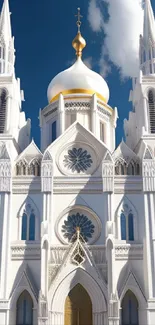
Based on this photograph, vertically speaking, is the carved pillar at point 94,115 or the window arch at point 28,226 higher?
the carved pillar at point 94,115

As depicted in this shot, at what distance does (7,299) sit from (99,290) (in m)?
5.22

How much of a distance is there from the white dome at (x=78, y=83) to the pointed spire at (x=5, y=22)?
501 centimetres

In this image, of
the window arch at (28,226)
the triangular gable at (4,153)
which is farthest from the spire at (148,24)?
the window arch at (28,226)

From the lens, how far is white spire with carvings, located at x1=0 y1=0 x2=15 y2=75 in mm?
35188

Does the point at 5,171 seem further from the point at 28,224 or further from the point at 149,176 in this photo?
the point at 149,176

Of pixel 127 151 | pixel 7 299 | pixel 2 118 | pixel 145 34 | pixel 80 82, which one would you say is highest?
pixel 145 34

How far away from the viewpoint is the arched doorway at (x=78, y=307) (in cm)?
2830

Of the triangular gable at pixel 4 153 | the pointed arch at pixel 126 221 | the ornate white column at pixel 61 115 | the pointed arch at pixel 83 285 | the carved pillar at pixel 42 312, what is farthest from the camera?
the ornate white column at pixel 61 115

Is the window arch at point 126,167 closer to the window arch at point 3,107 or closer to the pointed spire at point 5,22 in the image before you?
the window arch at point 3,107

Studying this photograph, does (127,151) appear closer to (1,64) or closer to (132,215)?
(132,215)

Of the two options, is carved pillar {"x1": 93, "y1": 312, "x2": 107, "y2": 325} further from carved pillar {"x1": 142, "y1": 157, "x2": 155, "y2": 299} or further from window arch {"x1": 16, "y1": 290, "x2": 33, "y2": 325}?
window arch {"x1": 16, "y1": 290, "x2": 33, "y2": 325}

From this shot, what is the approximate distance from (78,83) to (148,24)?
22.3ft

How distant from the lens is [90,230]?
100 ft

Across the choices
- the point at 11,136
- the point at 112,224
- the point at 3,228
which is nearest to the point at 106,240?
the point at 112,224
